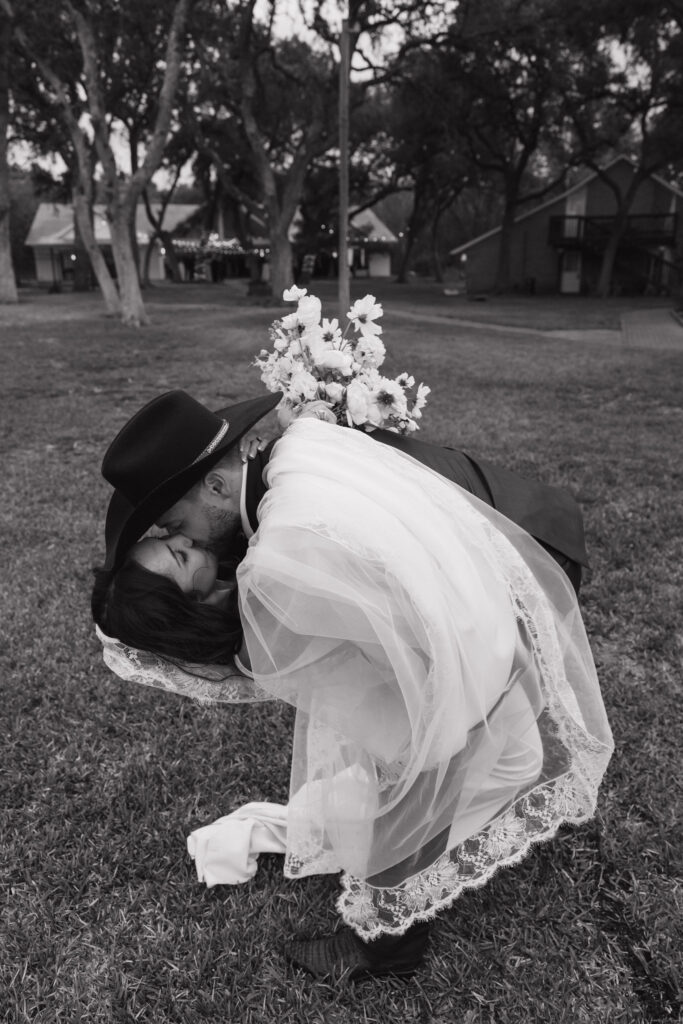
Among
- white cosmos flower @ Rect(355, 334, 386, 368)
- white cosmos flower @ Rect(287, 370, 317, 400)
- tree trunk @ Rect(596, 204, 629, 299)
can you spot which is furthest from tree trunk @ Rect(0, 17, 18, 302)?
tree trunk @ Rect(596, 204, 629, 299)

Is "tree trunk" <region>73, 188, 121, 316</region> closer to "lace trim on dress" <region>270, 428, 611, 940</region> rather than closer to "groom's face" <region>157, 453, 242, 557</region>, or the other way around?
"groom's face" <region>157, 453, 242, 557</region>

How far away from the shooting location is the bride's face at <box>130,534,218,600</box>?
1884mm

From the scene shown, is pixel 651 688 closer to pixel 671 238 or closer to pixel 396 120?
pixel 396 120

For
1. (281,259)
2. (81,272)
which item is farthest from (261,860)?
(81,272)

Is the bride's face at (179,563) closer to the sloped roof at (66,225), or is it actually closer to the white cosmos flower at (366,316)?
the white cosmos flower at (366,316)

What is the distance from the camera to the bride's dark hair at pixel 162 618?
1.84m

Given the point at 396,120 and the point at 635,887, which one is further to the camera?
the point at 396,120

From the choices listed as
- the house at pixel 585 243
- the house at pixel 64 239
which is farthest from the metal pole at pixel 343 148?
the house at pixel 64 239

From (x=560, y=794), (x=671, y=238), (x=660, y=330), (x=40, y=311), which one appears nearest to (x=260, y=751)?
(x=560, y=794)

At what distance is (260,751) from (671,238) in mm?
39261

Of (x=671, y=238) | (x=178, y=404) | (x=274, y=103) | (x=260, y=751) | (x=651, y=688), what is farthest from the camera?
(x=671, y=238)

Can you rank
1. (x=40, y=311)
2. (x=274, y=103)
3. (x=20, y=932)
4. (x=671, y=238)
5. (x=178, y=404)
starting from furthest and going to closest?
Result: (x=671, y=238)
(x=274, y=103)
(x=40, y=311)
(x=20, y=932)
(x=178, y=404)

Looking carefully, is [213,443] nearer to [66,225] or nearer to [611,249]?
[611,249]

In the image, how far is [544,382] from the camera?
10.6 meters
